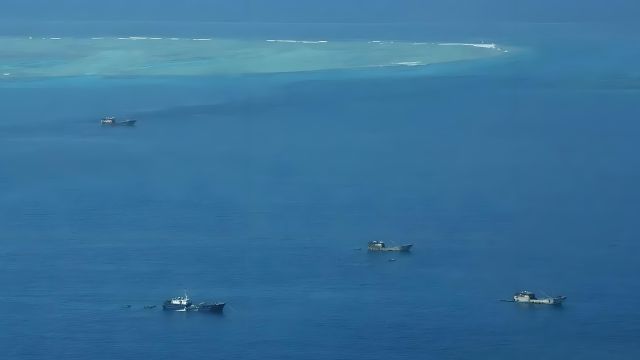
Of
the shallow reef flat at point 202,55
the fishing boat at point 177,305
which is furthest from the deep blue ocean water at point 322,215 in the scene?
the shallow reef flat at point 202,55

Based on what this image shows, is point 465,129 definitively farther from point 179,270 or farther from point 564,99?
point 179,270

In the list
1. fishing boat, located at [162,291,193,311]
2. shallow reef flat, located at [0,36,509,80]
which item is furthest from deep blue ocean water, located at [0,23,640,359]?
shallow reef flat, located at [0,36,509,80]

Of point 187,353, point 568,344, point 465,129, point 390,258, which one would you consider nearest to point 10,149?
point 465,129

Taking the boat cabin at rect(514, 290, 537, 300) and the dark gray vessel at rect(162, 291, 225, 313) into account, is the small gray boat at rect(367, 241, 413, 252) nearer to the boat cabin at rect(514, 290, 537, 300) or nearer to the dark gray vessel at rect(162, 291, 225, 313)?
the boat cabin at rect(514, 290, 537, 300)

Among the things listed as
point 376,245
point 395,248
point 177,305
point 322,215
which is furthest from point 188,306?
point 322,215

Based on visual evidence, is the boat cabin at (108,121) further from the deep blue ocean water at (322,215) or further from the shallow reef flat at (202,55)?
the shallow reef flat at (202,55)
